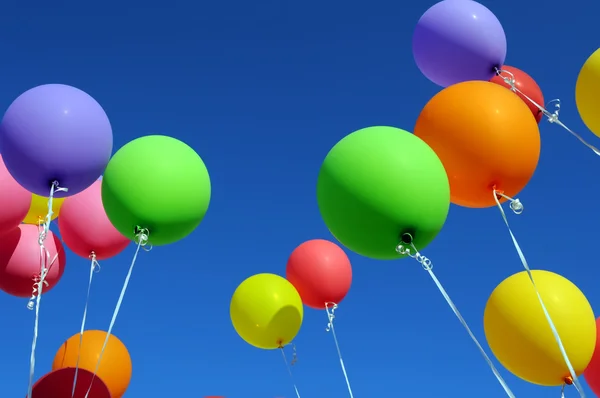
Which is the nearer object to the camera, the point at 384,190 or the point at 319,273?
the point at 384,190

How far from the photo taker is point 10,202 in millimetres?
5117

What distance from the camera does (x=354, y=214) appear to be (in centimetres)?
379

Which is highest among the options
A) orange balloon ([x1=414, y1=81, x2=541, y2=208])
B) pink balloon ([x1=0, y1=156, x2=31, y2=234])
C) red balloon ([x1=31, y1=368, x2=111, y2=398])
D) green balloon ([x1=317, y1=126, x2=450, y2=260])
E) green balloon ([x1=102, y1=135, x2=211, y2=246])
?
pink balloon ([x1=0, y1=156, x2=31, y2=234])

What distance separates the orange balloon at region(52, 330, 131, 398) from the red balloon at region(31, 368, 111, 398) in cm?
79

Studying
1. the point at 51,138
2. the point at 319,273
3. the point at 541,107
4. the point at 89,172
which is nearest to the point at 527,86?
the point at 541,107

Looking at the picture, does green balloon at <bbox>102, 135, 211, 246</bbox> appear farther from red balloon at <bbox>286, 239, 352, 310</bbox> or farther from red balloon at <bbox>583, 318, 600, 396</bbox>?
red balloon at <bbox>583, 318, 600, 396</bbox>

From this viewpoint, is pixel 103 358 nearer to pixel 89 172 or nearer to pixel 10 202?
pixel 10 202

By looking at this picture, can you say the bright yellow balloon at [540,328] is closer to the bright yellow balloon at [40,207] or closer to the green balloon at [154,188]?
the green balloon at [154,188]

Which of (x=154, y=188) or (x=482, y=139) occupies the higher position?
(x=154, y=188)

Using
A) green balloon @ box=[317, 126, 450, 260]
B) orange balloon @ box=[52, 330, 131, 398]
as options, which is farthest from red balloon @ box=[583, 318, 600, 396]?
orange balloon @ box=[52, 330, 131, 398]

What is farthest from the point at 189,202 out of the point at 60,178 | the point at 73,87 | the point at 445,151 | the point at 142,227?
the point at 445,151

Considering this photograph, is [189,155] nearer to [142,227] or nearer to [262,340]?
[142,227]

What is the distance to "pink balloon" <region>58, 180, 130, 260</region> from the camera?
575cm

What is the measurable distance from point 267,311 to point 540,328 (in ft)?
10.9
